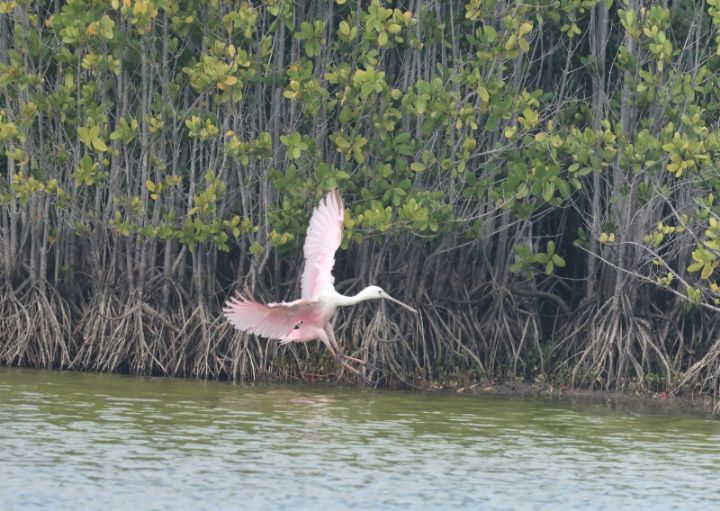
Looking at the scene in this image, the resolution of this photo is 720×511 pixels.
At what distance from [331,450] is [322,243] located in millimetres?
3497

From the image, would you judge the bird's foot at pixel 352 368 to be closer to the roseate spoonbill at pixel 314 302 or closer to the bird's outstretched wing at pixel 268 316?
the roseate spoonbill at pixel 314 302

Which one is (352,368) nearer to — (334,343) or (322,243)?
(334,343)

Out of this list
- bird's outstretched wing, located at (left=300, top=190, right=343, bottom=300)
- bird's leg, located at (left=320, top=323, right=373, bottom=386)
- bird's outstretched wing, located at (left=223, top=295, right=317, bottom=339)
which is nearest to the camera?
bird's outstretched wing, located at (left=300, top=190, right=343, bottom=300)

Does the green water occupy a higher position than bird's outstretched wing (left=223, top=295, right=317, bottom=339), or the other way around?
bird's outstretched wing (left=223, top=295, right=317, bottom=339)

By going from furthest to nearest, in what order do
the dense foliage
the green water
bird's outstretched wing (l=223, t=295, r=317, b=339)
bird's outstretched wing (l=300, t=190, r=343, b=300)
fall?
1. the dense foliage
2. bird's outstretched wing (l=223, t=295, r=317, b=339)
3. bird's outstretched wing (l=300, t=190, r=343, b=300)
4. the green water

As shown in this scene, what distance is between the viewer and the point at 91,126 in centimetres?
1611

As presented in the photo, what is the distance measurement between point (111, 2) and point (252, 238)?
2.54m

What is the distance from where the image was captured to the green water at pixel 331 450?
10125 millimetres

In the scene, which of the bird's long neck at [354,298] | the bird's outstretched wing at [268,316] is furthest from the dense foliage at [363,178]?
the bird's outstretched wing at [268,316]

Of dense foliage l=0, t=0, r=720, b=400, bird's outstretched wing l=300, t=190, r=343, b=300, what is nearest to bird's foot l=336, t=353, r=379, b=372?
dense foliage l=0, t=0, r=720, b=400

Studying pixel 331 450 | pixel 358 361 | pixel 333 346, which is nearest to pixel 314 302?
pixel 333 346

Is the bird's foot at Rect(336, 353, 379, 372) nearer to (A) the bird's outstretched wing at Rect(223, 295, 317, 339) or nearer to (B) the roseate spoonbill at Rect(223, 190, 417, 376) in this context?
(B) the roseate spoonbill at Rect(223, 190, 417, 376)

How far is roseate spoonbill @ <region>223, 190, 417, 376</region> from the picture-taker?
14875 millimetres

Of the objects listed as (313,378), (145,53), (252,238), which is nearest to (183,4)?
(145,53)
